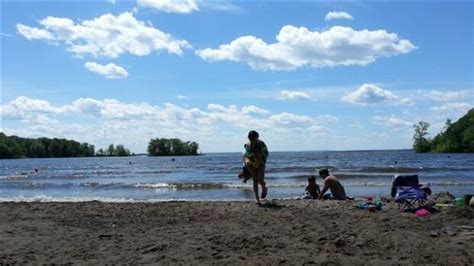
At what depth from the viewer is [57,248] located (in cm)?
744

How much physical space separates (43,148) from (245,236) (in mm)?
168753

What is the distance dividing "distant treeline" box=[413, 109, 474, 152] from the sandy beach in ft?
327

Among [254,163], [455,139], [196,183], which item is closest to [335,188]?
[254,163]

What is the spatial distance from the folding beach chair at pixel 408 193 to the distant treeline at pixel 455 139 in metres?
96.0

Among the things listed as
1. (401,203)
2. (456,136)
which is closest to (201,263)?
(401,203)

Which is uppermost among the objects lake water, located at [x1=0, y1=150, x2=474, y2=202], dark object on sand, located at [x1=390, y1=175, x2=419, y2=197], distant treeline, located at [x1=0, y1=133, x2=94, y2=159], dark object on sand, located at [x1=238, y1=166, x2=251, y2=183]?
distant treeline, located at [x1=0, y1=133, x2=94, y2=159]

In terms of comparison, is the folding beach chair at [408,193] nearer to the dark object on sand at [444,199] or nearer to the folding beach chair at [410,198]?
the folding beach chair at [410,198]

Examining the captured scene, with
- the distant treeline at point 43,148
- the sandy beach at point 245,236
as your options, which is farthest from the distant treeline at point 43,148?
the sandy beach at point 245,236

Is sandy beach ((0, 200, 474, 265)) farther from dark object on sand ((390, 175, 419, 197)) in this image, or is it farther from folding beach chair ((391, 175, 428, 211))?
dark object on sand ((390, 175, 419, 197))

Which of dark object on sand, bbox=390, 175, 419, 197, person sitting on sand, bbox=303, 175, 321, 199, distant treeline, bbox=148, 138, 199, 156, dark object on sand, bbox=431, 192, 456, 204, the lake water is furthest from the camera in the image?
distant treeline, bbox=148, 138, 199, 156

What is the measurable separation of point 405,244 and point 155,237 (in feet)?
12.2

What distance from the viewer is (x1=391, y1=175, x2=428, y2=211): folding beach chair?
10484 mm

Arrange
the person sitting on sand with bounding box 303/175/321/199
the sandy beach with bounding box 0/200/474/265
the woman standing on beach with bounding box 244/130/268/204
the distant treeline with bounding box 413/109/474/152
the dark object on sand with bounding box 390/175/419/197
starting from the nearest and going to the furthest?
the sandy beach with bounding box 0/200/474/265
the woman standing on beach with bounding box 244/130/268/204
the dark object on sand with bounding box 390/175/419/197
the person sitting on sand with bounding box 303/175/321/199
the distant treeline with bounding box 413/109/474/152

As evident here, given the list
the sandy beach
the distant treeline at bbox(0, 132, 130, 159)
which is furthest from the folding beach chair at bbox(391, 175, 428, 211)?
the distant treeline at bbox(0, 132, 130, 159)
